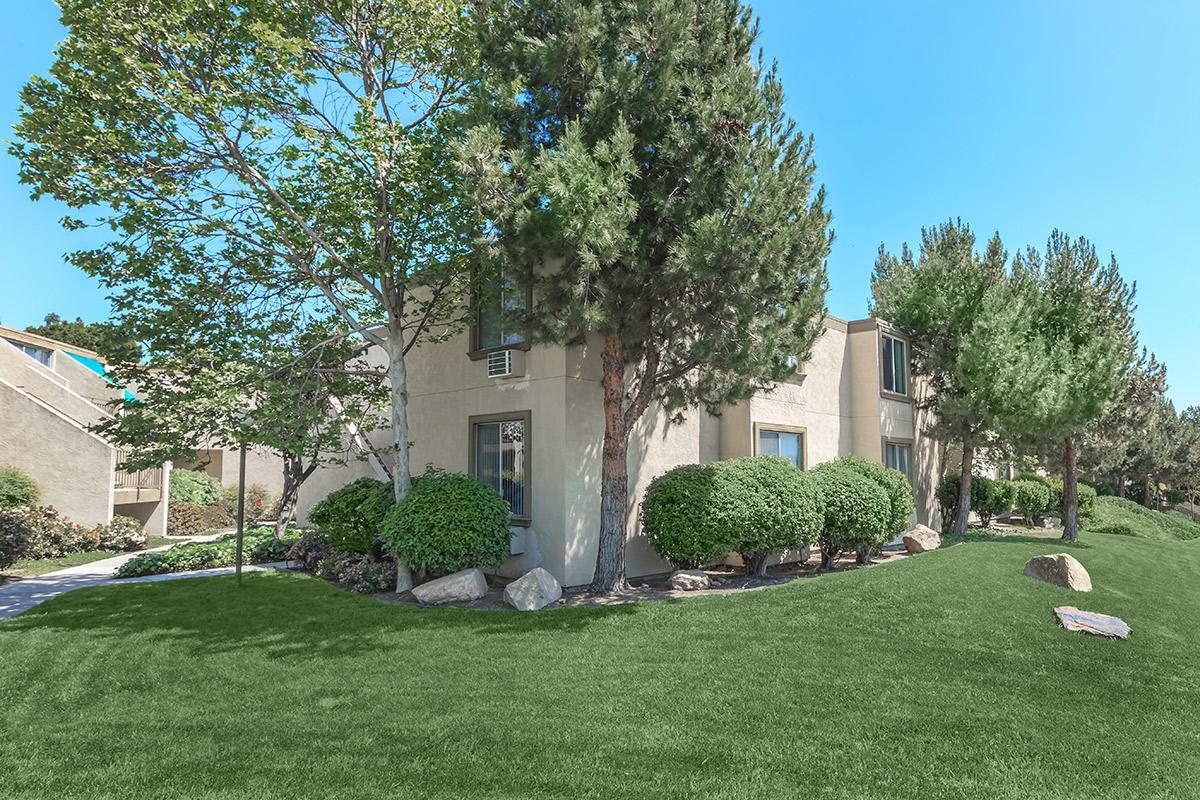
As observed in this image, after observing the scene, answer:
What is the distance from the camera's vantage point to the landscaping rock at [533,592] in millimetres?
8758

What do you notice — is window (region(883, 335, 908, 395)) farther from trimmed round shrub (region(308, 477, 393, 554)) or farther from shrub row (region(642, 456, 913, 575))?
trimmed round shrub (region(308, 477, 393, 554))

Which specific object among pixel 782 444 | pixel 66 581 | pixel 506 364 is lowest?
pixel 66 581

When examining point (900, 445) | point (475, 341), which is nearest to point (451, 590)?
point (475, 341)

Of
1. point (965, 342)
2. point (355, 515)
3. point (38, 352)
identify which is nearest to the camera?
point (355, 515)

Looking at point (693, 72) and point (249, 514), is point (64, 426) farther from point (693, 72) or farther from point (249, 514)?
point (693, 72)

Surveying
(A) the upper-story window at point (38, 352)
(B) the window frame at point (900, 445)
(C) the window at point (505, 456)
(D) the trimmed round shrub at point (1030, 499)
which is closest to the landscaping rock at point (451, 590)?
(C) the window at point (505, 456)

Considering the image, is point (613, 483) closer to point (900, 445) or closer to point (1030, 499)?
point (900, 445)

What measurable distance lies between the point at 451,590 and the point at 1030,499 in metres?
21.3

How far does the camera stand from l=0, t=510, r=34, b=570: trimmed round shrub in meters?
10.5

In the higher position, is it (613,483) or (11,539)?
(613,483)

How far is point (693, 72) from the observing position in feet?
29.2

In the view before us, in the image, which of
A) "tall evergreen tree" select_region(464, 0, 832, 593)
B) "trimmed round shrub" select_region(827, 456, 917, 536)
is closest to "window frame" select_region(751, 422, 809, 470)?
"trimmed round shrub" select_region(827, 456, 917, 536)

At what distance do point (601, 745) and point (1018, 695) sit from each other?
12.5ft

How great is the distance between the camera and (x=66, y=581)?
11078 millimetres
